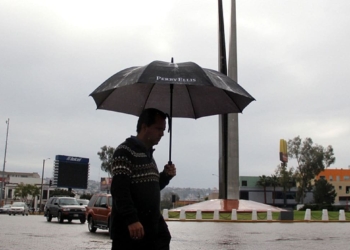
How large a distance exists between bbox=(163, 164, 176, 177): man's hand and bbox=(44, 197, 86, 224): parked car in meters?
21.1

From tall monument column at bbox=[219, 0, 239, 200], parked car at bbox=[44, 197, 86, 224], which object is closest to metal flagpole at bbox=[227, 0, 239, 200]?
tall monument column at bbox=[219, 0, 239, 200]

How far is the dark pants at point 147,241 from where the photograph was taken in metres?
3.46

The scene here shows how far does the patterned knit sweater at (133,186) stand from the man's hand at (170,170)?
1.76 ft

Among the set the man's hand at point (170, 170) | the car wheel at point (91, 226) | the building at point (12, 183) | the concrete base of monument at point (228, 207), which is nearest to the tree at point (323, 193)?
the building at point (12, 183)

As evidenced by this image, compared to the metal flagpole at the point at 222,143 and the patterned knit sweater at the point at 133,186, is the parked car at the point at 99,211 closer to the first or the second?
the patterned knit sweater at the point at 133,186

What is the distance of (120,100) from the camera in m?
5.37

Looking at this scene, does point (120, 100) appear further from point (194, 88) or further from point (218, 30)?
point (218, 30)

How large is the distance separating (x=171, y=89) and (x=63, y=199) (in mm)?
21921

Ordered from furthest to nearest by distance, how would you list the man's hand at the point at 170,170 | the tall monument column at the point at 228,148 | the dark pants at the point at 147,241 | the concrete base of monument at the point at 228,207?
the tall monument column at the point at 228,148 → the concrete base of monument at the point at 228,207 → the man's hand at the point at 170,170 → the dark pants at the point at 147,241

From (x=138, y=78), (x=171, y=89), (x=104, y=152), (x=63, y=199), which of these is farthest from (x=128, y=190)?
(x=104, y=152)

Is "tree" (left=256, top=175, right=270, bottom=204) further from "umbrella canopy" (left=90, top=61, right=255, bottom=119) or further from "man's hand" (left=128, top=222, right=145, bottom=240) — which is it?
"man's hand" (left=128, top=222, right=145, bottom=240)

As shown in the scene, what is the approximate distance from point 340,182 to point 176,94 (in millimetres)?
114679

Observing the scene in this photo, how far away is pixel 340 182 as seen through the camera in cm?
11250

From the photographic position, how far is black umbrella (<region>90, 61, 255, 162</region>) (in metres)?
4.66
